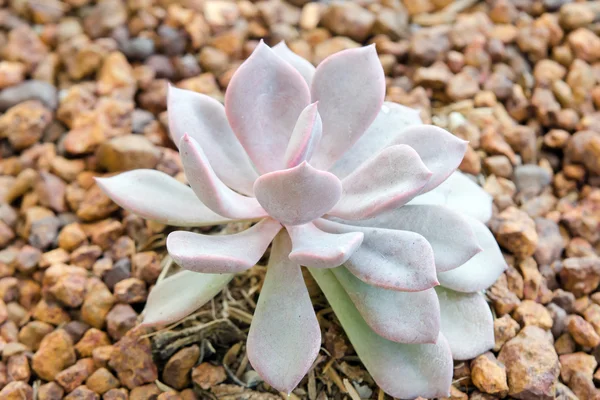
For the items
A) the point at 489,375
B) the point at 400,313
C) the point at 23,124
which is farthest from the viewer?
the point at 23,124

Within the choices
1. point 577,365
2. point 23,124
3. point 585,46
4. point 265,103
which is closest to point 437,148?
point 265,103

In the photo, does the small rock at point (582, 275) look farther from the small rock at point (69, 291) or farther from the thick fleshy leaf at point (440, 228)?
the small rock at point (69, 291)

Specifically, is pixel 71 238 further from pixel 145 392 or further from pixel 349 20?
pixel 349 20

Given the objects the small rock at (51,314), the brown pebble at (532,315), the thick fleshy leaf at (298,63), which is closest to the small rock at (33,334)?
the small rock at (51,314)

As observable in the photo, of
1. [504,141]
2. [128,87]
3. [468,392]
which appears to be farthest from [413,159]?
[128,87]

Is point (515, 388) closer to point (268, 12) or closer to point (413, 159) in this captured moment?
point (413, 159)

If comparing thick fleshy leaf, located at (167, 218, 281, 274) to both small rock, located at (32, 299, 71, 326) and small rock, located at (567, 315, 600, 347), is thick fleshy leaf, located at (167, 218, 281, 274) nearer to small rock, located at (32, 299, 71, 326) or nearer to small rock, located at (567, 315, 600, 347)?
small rock, located at (32, 299, 71, 326)

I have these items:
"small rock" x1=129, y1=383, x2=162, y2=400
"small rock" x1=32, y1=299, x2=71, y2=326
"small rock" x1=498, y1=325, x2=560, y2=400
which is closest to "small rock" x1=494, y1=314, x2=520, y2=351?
"small rock" x1=498, y1=325, x2=560, y2=400
